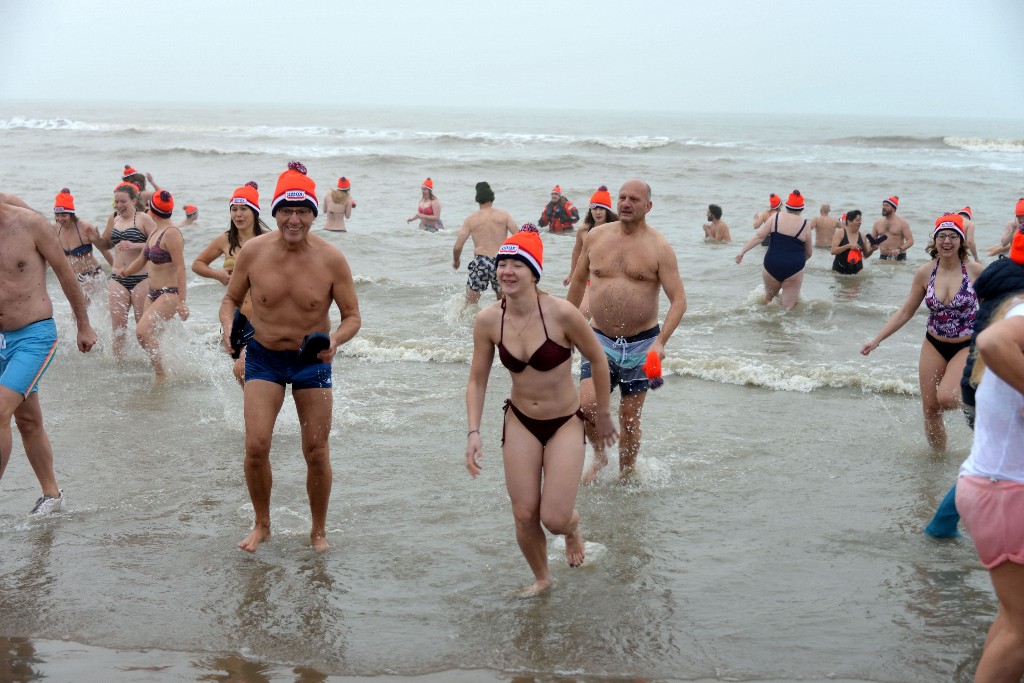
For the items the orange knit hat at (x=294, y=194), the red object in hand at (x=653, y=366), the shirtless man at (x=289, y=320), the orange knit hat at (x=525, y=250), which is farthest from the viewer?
the red object in hand at (x=653, y=366)

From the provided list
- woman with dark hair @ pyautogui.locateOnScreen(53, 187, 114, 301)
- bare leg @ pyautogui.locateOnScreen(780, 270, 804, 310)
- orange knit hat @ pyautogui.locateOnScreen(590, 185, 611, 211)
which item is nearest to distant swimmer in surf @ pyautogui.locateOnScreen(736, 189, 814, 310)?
bare leg @ pyautogui.locateOnScreen(780, 270, 804, 310)

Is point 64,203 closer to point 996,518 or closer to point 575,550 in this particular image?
point 575,550

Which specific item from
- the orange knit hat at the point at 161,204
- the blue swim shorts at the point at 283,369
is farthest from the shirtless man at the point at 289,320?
the orange knit hat at the point at 161,204

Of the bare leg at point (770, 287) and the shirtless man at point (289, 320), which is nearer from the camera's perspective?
the shirtless man at point (289, 320)

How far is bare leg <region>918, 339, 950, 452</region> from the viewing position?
279 inches

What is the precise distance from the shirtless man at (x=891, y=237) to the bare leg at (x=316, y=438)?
1425cm

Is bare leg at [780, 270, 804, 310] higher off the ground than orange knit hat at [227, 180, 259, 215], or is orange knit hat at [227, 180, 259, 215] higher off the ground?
orange knit hat at [227, 180, 259, 215]

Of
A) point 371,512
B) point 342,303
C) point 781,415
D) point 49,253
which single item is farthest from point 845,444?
point 49,253

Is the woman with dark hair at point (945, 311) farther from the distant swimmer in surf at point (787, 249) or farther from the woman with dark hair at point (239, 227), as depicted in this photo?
the distant swimmer in surf at point (787, 249)

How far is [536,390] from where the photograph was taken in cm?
477

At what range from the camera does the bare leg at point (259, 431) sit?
5.22m

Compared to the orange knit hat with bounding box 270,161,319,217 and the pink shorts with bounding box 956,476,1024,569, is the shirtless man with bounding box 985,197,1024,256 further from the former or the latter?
the orange knit hat with bounding box 270,161,319,217

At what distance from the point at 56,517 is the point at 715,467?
4549 millimetres

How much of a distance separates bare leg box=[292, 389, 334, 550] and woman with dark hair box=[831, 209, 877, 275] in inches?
502
